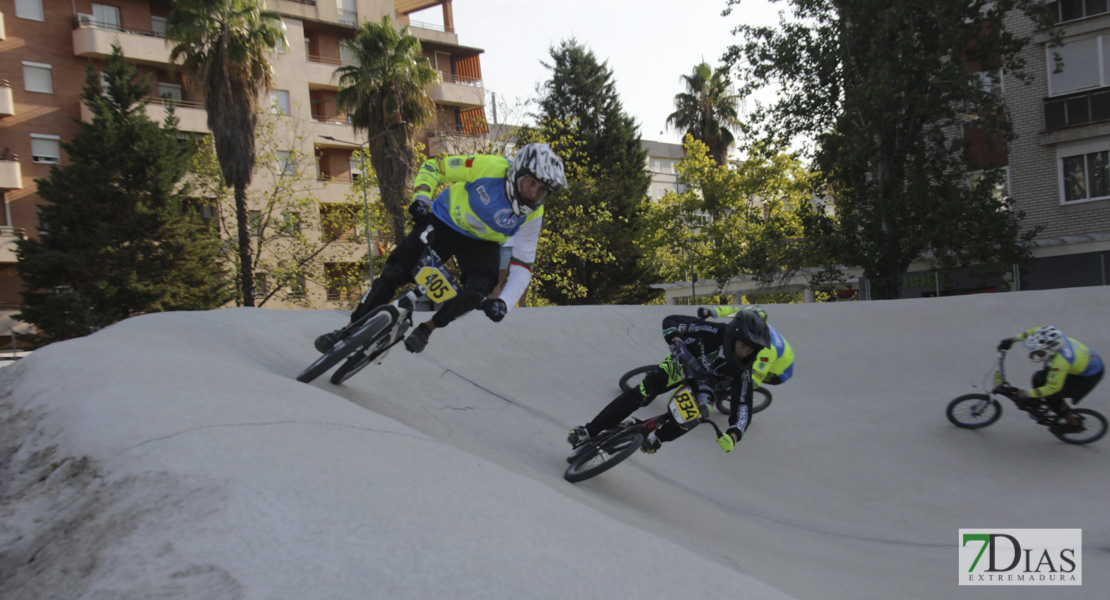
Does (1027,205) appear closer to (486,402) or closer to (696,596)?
(486,402)

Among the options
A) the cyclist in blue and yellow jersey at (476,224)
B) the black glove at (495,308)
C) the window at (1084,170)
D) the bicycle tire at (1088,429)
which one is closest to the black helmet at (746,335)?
the cyclist in blue and yellow jersey at (476,224)

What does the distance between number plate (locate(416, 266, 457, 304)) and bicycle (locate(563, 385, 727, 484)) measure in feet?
5.58

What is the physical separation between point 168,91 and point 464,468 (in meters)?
40.8

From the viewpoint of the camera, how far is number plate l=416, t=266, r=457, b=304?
247 inches

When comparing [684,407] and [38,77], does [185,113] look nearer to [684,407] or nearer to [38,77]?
[38,77]

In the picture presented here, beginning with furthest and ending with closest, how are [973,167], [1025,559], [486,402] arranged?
[973,167], [486,402], [1025,559]

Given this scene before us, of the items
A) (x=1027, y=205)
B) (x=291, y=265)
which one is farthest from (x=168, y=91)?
(x=1027, y=205)

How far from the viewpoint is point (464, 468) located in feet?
13.0

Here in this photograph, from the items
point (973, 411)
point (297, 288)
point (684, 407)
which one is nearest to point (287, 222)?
point (297, 288)

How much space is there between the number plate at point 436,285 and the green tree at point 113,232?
23111 millimetres

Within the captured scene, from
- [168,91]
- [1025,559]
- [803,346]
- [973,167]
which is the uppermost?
[168,91]

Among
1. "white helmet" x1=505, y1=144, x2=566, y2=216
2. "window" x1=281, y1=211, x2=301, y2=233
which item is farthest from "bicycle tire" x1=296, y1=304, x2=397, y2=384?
"window" x1=281, y1=211, x2=301, y2=233

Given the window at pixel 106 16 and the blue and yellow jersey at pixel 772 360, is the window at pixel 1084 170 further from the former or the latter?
the window at pixel 106 16

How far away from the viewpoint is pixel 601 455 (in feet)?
20.3
